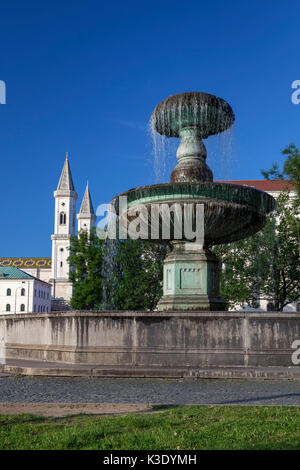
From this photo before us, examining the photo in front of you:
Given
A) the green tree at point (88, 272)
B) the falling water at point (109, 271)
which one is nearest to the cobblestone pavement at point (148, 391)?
the falling water at point (109, 271)

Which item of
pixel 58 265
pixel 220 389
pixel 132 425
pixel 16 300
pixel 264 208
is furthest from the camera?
pixel 58 265

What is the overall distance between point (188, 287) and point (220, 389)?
155 inches

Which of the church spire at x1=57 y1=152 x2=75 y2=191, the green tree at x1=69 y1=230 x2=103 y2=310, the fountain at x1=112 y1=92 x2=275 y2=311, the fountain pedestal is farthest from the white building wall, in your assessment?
the fountain pedestal

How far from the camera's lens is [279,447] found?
3578mm

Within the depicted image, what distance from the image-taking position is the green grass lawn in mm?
3643

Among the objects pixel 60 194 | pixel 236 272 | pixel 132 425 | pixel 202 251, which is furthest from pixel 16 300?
pixel 132 425

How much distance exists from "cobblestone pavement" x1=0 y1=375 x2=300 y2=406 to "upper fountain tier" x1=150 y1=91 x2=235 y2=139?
21.7 feet

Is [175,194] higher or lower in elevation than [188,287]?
higher

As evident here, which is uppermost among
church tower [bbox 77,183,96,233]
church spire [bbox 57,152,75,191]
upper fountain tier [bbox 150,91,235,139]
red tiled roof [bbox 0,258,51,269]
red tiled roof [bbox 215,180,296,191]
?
church spire [bbox 57,152,75,191]

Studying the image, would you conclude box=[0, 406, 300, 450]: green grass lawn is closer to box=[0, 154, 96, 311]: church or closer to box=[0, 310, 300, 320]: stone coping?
box=[0, 310, 300, 320]: stone coping

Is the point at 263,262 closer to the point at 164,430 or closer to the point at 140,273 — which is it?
the point at 140,273

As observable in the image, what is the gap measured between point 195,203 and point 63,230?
12050cm
